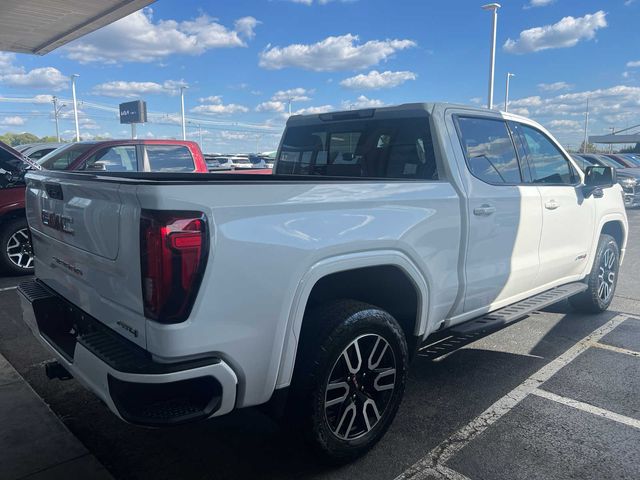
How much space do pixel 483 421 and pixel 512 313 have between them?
2.88 feet

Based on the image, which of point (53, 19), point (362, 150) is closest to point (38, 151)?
point (53, 19)

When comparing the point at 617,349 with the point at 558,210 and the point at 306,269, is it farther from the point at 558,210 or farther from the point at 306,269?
the point at 306,269

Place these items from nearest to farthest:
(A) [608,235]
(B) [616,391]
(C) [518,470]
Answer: (C) [518,470] → (B) [616,391] → (A) [608,235]

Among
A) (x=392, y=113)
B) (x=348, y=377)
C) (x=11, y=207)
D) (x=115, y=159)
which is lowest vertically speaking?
(x=348, y=377)

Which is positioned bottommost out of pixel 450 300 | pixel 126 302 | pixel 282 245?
pixel 450 300

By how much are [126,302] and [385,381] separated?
1.49 m

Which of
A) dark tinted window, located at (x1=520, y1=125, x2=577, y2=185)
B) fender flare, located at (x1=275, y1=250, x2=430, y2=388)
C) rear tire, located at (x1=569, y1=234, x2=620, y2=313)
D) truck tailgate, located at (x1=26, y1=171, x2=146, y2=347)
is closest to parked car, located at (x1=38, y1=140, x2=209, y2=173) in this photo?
truck tailgate, located at (x1=26, y1=171, x2=146, y2=347)

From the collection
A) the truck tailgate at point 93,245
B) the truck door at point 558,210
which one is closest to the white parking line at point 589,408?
the truck door at point 558,210

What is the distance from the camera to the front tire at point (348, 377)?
8.28 ft

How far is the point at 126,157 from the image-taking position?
314 inches

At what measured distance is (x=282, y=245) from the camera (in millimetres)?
2293

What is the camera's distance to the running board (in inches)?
136

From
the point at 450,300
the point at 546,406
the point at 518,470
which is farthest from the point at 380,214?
the point at 546,406

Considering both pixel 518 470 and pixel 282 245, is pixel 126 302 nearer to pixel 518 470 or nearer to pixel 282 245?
pixel 282 245
